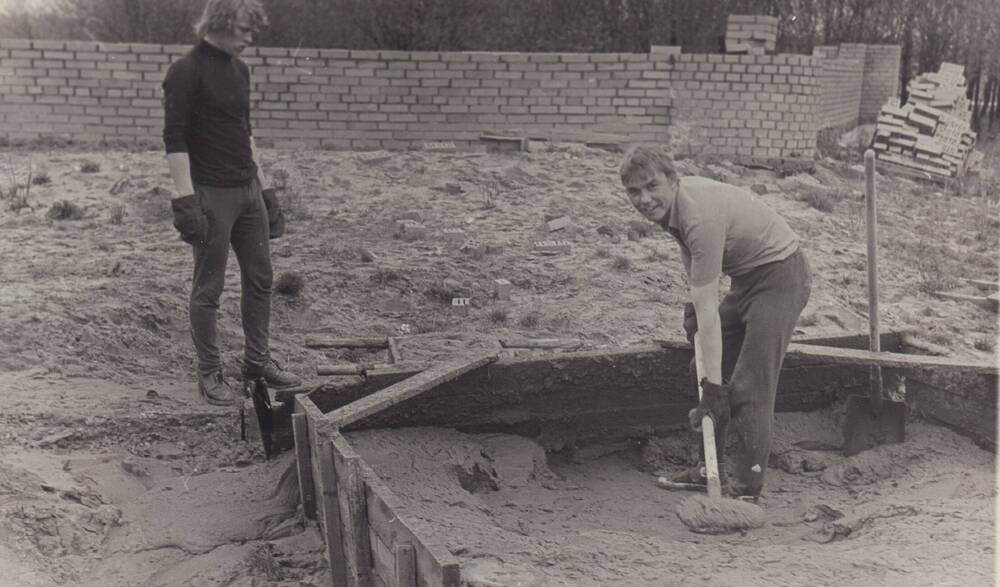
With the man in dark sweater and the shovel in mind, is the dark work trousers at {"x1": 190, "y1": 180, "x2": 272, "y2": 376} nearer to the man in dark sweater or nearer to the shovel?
the man in dark sweater

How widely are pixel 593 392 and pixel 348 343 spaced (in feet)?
4.75

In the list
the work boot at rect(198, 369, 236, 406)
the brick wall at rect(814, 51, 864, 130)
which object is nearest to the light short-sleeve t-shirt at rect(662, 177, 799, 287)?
the work boot at rect(198, 369, 236, 406)

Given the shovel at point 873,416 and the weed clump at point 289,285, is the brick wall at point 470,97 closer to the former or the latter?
the weed clump at point 289,285

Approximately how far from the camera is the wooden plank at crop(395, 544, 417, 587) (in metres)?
2.67

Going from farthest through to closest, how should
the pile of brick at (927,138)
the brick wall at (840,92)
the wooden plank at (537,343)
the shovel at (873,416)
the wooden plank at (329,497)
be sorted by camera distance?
the brick wall at (840,92), the pile of brick at (927,138), the wooden plank at (537,343), the shovel at (873,416), the wooden plank at (329,497)

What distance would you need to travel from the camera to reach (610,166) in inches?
370

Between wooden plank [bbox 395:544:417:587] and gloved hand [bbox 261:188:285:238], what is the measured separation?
2.50 meters

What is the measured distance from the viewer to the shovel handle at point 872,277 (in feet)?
13.7

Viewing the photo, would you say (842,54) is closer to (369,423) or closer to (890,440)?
(890,440)

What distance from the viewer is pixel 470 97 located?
10133 millimetres

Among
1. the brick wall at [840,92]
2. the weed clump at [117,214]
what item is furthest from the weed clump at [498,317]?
the brick wall at [840,92]

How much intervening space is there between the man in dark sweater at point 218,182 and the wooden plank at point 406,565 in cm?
210

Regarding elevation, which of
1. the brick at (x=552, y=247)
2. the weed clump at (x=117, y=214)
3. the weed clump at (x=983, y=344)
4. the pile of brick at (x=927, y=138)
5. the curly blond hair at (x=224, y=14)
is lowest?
the weed clump at (x=983, y=344)

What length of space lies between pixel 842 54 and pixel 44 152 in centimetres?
1130
